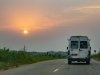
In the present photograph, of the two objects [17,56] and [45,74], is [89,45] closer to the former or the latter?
[17,56]

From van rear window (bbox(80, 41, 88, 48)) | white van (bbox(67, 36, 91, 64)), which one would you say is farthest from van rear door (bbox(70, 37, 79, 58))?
van rear window (bbox(80, 41, 88, 48))

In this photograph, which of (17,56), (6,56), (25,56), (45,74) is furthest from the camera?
(25,56)

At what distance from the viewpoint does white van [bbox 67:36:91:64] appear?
82.8ft

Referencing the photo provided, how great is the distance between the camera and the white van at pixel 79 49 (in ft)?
82.8

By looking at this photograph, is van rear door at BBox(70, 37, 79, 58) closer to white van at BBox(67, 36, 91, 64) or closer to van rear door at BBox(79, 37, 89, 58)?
white van at BBox(67, 36, 91, 64)

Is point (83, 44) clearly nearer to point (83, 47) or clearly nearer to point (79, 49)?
point (83, 47)

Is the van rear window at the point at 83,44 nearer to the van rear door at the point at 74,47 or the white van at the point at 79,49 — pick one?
the white van at the point at 79,49

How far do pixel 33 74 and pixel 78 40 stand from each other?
12.3 metres

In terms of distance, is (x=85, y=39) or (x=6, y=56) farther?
(x=85, y=39)

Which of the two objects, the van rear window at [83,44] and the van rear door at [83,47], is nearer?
the van rear door at [83,47]

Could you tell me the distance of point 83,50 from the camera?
2533cm

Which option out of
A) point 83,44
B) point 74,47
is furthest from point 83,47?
point 74,47

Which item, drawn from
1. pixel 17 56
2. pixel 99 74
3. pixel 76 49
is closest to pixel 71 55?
pixel 76 49

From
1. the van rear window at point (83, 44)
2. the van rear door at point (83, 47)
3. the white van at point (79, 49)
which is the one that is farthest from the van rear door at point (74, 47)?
the van rear window at point (83, 44)
